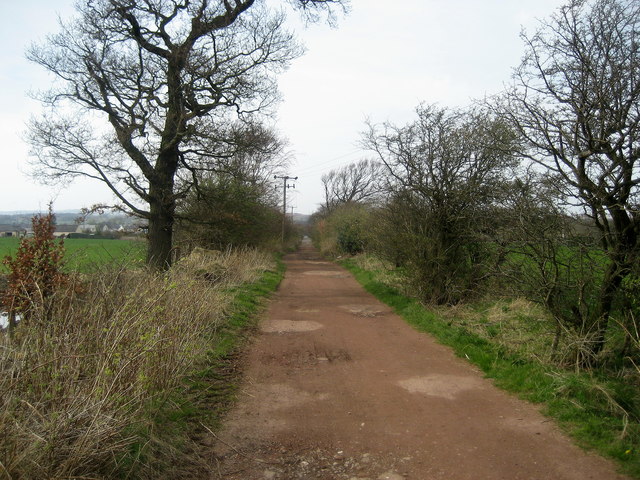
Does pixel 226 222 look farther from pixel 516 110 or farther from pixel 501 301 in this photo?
pixel 516 110

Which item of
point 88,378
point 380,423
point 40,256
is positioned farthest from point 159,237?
point 380,423

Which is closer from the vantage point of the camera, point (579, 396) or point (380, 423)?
point (380, 423)

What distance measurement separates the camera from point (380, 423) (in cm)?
495

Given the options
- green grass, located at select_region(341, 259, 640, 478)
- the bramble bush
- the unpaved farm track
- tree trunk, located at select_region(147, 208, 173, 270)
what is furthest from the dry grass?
tree trunk, located at select_region(147, 208, 173, 270)

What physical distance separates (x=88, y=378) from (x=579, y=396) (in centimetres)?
482

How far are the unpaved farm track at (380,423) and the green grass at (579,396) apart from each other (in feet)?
0.57

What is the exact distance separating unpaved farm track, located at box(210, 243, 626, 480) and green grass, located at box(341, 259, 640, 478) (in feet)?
0.57

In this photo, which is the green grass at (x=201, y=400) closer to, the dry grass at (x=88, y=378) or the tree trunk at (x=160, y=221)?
the dry grass at (x=88, y=378)

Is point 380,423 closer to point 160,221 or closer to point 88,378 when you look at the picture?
point 88,378

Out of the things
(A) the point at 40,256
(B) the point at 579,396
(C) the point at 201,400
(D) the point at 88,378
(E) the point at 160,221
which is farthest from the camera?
(E) the point at 160,221

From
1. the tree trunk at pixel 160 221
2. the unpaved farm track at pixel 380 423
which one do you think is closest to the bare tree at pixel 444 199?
the unpaved farm track at pixel 380 423

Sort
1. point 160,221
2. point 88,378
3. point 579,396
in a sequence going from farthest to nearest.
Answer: point 160,221 → point 579,396 → point 88,378

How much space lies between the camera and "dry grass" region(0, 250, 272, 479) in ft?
10.2

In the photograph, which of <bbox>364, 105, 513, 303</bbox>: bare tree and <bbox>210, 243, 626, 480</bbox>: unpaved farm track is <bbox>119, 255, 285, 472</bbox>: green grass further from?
<bbox>364, 105, 513, 303</bbox>: bare tree
